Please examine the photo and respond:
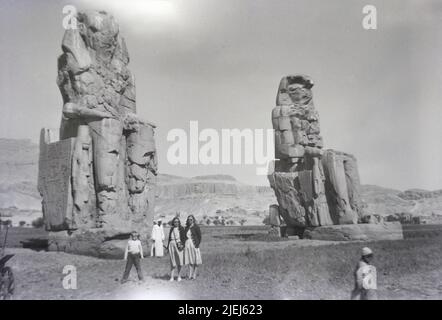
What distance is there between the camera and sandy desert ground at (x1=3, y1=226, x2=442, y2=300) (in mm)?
7039

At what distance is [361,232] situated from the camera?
13.2 meters

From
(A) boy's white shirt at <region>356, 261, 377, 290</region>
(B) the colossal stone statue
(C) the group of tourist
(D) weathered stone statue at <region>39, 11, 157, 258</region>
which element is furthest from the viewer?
(B) the colossal stone statue

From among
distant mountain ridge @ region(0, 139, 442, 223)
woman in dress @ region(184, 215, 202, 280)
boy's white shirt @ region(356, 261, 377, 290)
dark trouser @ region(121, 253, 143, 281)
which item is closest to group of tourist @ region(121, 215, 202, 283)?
woman in dress @ region(184, 215, 202, 280)

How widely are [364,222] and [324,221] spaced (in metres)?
1.26

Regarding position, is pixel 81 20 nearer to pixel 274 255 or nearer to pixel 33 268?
pixel 33 268

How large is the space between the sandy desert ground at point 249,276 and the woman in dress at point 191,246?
310mm

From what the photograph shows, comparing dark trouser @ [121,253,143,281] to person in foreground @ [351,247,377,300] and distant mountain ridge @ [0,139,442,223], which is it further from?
distant mountain ridge @ [0,139,442,223]

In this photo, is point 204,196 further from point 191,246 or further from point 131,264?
point 131,264

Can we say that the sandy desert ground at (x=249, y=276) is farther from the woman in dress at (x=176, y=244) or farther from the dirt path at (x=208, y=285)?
the woman in dress at (x=176, y=244)

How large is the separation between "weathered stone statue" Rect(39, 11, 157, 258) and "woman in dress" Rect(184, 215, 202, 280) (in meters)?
2.82

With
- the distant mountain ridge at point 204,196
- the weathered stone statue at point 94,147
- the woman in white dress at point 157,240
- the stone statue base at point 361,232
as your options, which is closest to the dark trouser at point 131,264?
the weathered stone statue at point 94,147
